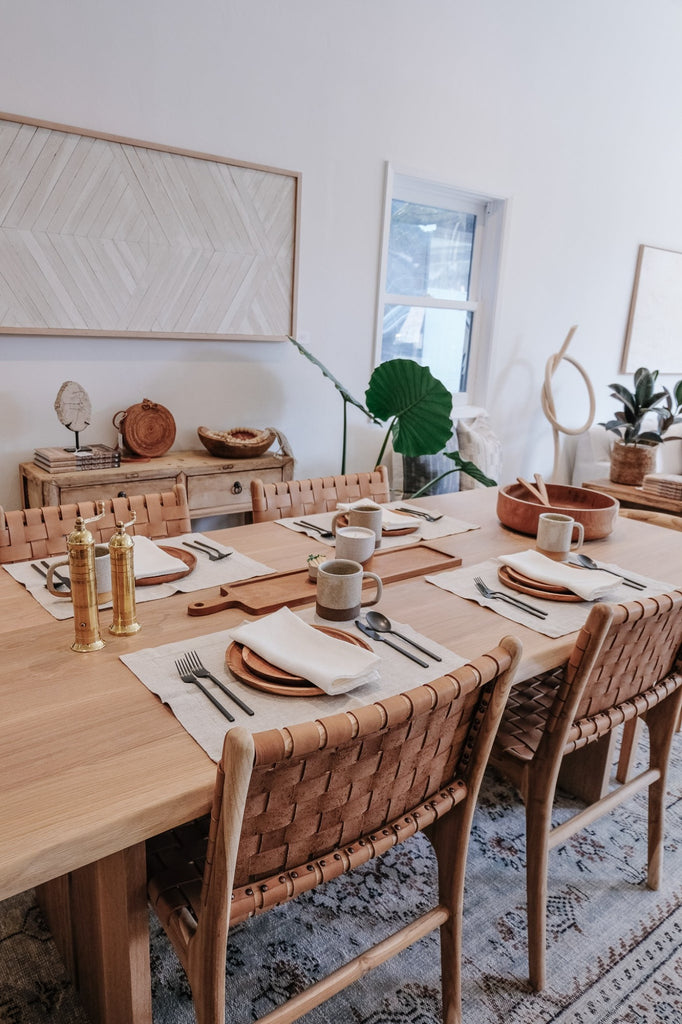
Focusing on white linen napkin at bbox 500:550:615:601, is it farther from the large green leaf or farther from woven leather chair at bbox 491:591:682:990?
the large green leaf

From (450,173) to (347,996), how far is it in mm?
3633

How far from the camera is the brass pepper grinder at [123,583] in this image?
119 centimetres

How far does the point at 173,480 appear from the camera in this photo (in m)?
2.71

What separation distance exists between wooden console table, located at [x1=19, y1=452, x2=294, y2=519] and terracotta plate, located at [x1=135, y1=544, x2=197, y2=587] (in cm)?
84

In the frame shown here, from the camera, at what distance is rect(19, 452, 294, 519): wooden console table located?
8.05 ft

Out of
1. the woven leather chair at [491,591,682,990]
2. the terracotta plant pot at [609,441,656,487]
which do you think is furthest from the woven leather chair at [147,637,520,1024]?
the terracotta plant pot at [609,441,656,487]

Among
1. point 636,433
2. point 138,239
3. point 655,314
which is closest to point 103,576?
point 138,239

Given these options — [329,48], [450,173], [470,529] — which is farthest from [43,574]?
[450,173]

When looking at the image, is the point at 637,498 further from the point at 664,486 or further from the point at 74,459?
the point at 74,459

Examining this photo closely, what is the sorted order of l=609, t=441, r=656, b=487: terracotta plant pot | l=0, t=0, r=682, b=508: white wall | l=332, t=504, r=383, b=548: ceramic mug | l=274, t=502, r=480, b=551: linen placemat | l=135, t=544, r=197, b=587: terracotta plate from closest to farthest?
l=135, t=544, r=197, b=587: terracotta plate < l=332, t=504, r=383, b=548: ceramic mug < l=274, t=502, r=480, b=551: linen placemat < l=0, t=0, r=682, b=508: white wall < l=609, t=441, r=656, b=487: terracotta plant pot

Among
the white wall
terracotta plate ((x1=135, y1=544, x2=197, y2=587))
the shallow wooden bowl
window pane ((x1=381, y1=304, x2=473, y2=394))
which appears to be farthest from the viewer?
window pane ((x1=381, y1=304, x2=473, y2=394))

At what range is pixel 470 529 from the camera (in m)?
1.99

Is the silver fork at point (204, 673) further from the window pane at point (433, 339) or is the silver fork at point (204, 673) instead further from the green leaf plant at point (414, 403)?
the window pane at point (433, 339)

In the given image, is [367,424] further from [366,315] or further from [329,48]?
[329,48]
